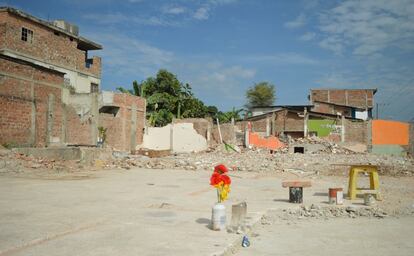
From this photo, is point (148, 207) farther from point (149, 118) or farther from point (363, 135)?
point (149, 118)

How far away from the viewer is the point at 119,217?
19.8ft

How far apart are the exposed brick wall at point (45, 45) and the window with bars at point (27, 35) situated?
239mm

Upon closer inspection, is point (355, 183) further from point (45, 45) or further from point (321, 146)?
point (45, 45)

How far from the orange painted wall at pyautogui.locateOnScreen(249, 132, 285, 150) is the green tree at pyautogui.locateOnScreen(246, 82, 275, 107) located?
29.1 meters

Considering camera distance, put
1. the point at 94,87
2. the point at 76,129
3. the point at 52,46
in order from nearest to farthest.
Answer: the point at 76,129 < the point at 52,46 < the point at 94,87

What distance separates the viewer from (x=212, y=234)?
5.02 meters

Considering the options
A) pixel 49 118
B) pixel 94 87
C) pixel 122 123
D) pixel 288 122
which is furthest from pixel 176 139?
pixel 49 118

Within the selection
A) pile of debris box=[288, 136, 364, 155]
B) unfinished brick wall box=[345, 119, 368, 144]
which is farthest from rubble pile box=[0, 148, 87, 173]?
unfinished brick wall box=[345, 119, 368, 144]

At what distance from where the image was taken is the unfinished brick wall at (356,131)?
31.6 meters

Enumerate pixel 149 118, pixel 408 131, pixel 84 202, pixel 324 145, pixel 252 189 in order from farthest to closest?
pixel 149 118
pixel 408 131
pixel 324 145
pixel 252 189
pixel 84 202

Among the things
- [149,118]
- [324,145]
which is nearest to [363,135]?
[324,145]

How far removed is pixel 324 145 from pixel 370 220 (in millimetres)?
24494

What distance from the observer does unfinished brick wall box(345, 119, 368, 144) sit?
31641 mm

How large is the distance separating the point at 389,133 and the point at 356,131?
109 inches
